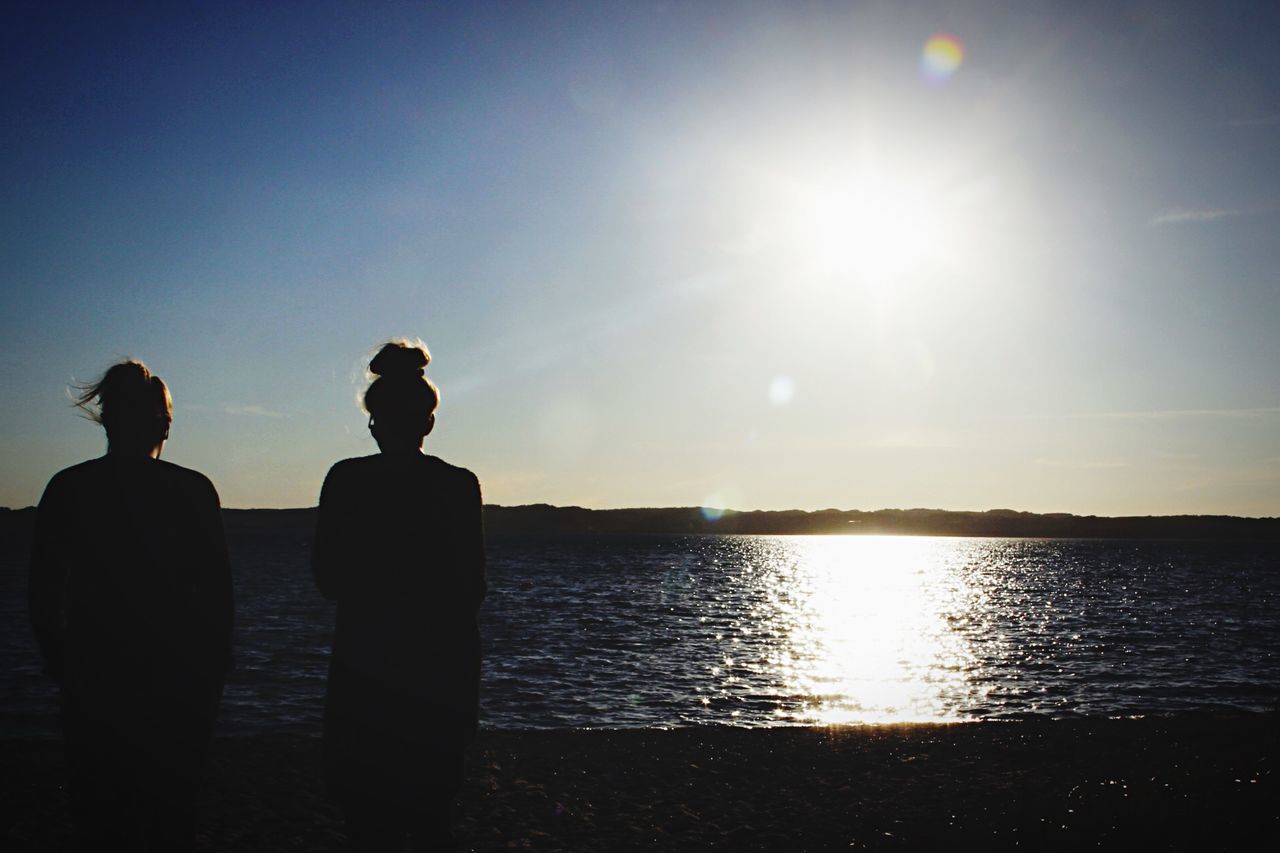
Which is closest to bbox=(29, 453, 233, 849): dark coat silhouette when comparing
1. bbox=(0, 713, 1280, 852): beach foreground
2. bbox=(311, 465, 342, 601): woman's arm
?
bbox=(311, 465, 342, 601): woman's arm

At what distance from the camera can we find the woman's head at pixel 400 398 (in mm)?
3924

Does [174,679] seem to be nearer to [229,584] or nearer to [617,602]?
[229,584]

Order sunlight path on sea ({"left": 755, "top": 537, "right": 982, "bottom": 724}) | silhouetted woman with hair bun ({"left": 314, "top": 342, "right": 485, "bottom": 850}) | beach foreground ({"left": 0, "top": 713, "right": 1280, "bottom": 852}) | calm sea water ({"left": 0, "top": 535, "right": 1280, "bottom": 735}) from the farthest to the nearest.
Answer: sunlight path on sea ({"left": 755, "top": 537, "right": 982, "bottom": 724}), calm sea water ({"left": 0, "top": 535, "right": 1280, "bottom": 735}), beach foreground ({"left": 0, "top": 713, "right": 1280, "bottom": 852}), silhouetted woman with hair bun ({"left": 314, "top": 342, "right": 485, "bottom": 850})

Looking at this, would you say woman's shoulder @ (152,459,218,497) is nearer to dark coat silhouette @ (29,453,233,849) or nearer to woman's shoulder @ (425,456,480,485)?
dark coat silhouette @ (29,453,233,849)

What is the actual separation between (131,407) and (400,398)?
1.36 meters

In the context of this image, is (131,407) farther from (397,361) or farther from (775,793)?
(775,793)

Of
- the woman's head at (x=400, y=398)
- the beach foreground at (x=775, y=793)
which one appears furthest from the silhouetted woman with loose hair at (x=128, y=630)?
the beach foreground at (x=775, y=793)

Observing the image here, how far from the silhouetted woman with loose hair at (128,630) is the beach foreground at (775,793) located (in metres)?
4.71

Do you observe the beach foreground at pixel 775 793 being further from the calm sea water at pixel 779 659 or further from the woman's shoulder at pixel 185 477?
the calm sea water at pixel 779 659

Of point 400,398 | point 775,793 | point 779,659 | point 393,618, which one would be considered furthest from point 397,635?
point 779,659

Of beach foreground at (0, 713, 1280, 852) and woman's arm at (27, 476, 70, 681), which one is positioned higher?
woman's arm at (27, 476, 70, 681)

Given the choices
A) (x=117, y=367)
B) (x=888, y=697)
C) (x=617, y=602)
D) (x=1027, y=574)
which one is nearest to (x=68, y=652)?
(x=117, y=367)

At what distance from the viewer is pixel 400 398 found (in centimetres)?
393

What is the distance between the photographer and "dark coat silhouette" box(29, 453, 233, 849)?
155 inches
